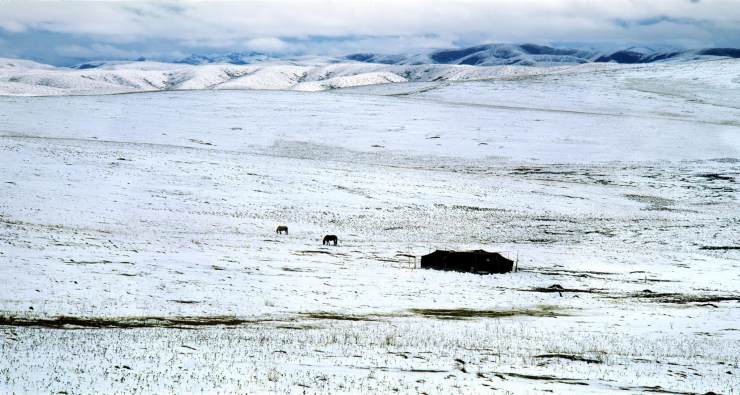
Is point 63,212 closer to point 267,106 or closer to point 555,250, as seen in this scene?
point 555,250

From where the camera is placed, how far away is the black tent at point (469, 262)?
40.1 m

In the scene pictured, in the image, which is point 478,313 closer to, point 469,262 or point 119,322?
point 469,262

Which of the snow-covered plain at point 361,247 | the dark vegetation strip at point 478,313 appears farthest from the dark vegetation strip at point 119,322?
the dark vegetation strip at point 478,313

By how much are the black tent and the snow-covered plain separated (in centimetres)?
115

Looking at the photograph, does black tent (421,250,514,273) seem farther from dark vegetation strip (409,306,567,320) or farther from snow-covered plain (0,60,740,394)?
dark vegetation strip (409,306,567,320)

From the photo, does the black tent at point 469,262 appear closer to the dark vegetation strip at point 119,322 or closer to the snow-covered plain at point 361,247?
the snow-covered plain at point 361,247

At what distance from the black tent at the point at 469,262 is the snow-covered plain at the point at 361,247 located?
45.3 inches

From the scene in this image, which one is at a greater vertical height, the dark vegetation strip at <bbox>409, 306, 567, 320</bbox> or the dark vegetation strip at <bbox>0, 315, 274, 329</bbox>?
the dark vegetation strip at <bbox>0, 315, 274, 329</bbox>

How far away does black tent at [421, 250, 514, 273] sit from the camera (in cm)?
4012

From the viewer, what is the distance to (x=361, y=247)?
4541 centimetres

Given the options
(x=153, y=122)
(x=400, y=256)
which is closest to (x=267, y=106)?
(x=153, y=122)

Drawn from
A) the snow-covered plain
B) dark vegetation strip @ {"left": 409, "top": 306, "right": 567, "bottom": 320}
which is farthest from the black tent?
dark vegetation strip @ {"left": 409, "top": 306, "right": 567, "bottom": 320}

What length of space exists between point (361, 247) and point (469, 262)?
8171 mm

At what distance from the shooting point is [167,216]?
166 feet
